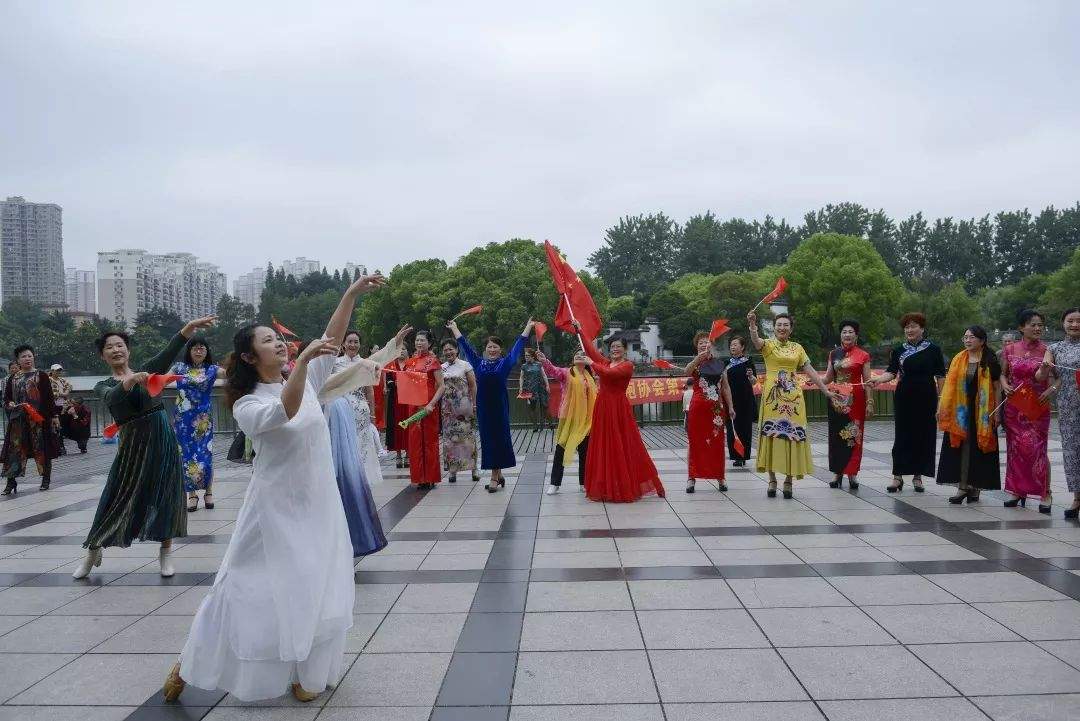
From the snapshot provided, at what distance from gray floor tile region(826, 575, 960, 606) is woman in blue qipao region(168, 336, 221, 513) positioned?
604cm

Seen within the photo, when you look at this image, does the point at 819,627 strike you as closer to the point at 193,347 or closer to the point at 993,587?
the point at 993,587

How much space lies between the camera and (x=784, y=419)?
818 centimetres

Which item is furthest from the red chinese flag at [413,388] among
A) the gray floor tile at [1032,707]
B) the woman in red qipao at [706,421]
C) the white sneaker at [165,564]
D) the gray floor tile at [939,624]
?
the gray floor tile at [1032,707]

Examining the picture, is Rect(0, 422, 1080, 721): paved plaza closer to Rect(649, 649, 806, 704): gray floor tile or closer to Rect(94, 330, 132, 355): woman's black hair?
Rect(649, 649, 806, 704): gray floor tile

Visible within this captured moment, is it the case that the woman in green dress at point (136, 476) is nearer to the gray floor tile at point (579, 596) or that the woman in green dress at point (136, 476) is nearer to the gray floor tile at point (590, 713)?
the gray floor tile at point (579, 596)

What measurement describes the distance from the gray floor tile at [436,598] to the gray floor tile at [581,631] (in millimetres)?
494

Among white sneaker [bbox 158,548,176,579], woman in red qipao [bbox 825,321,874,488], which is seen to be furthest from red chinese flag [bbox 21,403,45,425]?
woman in red qipao [bbox 825,321,874,488]

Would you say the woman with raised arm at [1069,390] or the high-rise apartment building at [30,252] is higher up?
the high-rise apartment building at [30,252]

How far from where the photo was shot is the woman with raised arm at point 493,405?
899cm

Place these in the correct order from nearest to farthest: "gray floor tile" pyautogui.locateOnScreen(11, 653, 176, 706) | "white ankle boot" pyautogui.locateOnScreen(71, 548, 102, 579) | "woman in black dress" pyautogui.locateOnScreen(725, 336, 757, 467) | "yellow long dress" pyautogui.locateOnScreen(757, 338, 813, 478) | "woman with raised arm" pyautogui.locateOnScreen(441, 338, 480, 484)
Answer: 1. "gray floor tile" pyautogui.locateOnScreen(11, 653, 176, 706)
2. "white ankle boot" pyautogui.locateOnScreen(71, 548, 102, 579)
3. "yellow long dress" pyautogui.locateOnScreen(757, 338, 813, 478)
4. "woman with raised arm" pyautogui.locateOnScreen(441, 338, 480, 484)
5. "woman in black dress" pyautogui.locateOnScreen(725, 336, 757, 467)

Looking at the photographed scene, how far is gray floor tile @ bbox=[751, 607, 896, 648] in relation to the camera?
396 centimetres

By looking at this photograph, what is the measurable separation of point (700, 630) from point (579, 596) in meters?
0.90

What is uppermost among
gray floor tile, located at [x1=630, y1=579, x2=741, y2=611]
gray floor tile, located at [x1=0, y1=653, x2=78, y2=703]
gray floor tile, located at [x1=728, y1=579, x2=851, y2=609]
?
gray floor tile, located at [x1=728, y1=579, x2=851, y2=609]

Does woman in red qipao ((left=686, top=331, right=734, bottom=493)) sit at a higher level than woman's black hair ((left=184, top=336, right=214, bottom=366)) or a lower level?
lower
